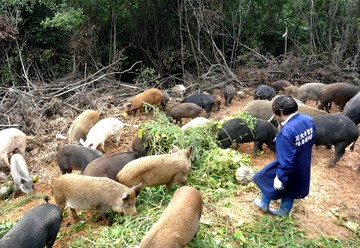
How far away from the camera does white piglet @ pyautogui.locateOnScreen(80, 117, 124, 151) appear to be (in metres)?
7.62

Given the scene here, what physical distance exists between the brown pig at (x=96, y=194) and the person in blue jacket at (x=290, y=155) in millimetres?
1773

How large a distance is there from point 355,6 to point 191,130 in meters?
11.1

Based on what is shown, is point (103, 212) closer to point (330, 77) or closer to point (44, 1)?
point (44, 1)

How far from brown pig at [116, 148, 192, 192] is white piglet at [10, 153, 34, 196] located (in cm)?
222

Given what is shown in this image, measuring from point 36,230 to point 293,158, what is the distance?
3.12 metres

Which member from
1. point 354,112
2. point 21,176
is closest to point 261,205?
point 354,112

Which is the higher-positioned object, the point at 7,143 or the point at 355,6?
the point at 355,6

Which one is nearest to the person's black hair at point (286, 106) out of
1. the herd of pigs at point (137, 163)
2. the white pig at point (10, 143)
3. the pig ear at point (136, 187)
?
the herd of pigs at point (137, 163)

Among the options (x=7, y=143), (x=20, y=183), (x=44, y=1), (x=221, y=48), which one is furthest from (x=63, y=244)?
(x=221, y=48)

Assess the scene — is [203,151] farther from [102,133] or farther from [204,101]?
[204,101]

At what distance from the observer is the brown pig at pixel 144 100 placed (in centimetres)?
1009

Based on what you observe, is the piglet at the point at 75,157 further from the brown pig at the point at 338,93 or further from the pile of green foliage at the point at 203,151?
the brown pig at the point at 338,93

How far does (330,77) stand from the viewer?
13266 mm

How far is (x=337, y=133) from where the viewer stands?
22.7ft
